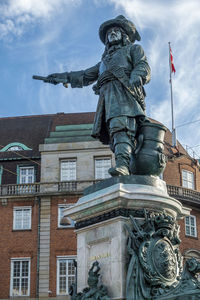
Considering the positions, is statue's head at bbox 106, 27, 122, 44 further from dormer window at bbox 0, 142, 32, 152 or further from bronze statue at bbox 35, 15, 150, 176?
dormer window at bbox 0, 142, 32, 152

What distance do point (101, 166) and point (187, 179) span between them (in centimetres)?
655

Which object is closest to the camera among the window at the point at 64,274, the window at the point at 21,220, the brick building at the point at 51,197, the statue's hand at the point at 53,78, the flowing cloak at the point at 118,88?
the flowing cloak at the point at 118,88

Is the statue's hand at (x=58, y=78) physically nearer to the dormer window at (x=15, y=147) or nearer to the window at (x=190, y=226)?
the window at (x=190, y=226)

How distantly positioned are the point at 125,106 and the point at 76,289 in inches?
104

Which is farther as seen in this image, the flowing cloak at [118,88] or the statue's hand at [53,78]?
the statue's hand at [53,78]

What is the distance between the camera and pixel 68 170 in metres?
34.8

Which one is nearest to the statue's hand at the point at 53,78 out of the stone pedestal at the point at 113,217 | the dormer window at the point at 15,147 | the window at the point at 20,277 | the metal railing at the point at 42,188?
the stone pedestal at the point at 113,217

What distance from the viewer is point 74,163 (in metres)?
34.8

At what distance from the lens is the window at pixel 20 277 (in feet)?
105

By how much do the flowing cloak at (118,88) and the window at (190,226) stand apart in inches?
1081

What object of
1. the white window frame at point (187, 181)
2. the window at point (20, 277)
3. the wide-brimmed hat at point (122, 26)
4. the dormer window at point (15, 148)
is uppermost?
the dormer window at point (15, 148)

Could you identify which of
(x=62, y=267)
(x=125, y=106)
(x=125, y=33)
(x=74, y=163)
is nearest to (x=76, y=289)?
(x=125, y=106)

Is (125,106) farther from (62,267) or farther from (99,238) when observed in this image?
(62,267)

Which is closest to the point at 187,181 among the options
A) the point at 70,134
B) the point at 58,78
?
the point at 70,134
